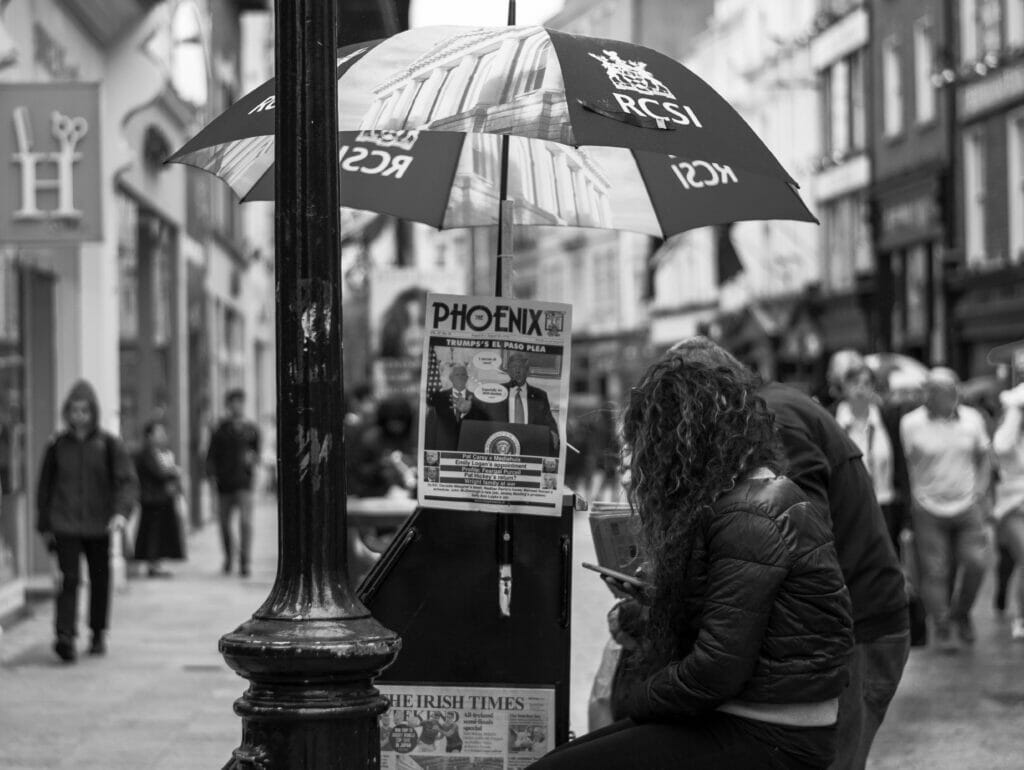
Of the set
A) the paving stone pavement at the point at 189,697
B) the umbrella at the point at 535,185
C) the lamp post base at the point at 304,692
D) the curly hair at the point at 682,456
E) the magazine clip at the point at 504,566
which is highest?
the umbrella at the point at 535,185

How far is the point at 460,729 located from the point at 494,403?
0.99 metres

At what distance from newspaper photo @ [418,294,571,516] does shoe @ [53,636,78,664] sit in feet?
22.9

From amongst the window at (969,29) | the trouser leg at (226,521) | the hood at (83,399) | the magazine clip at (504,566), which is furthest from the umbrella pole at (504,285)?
the window at (969,29)

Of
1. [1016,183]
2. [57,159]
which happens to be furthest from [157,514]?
[1016,183]

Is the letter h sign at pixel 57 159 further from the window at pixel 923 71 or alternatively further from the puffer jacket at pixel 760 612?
the window at pixel 923 71

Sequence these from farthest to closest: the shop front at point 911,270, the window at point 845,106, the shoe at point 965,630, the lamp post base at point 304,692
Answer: the window at point 845,106 < the shop front at point 911,270 < the shoe at point 965,630 < the lamp post base at point 304,692

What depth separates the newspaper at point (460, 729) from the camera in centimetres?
557

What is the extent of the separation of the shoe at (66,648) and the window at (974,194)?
972 inches

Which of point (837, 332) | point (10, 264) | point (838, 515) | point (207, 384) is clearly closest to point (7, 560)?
point (10, 264)

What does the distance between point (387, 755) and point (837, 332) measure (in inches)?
1571

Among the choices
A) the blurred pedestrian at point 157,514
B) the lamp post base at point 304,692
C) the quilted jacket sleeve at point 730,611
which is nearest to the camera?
the quilted jacket sleeve at point 730,611

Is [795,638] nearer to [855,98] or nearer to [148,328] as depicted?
[148,328]

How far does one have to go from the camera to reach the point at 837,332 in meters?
44.6

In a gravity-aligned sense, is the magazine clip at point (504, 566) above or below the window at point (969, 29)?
below
